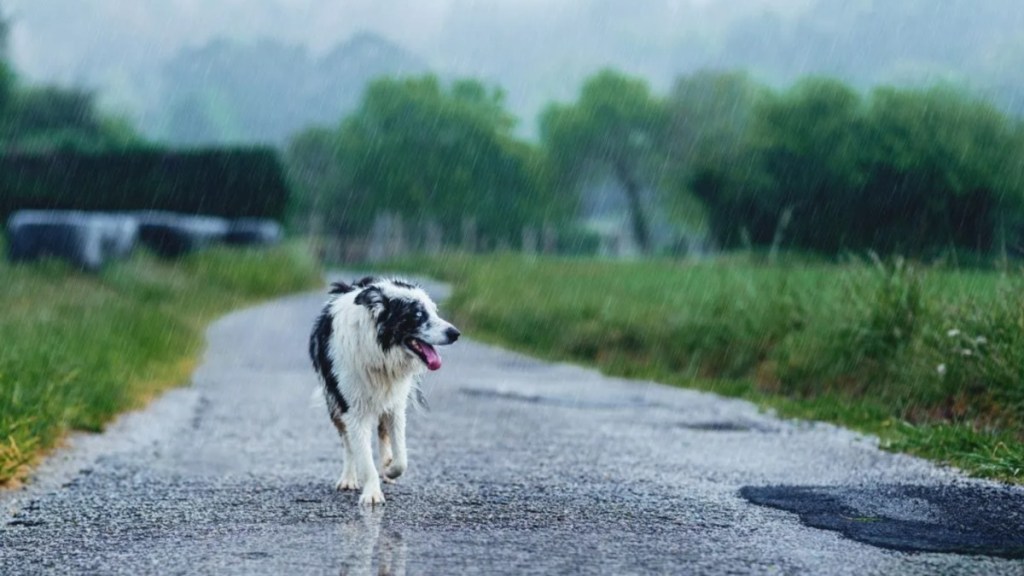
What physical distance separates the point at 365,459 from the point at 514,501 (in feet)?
2.88

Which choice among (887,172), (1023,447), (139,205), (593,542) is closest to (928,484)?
(1023,447)

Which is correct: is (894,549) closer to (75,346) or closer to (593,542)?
(593,542)

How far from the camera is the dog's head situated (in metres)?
8.30

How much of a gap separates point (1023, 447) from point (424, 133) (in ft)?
264

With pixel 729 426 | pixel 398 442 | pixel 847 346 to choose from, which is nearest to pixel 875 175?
pixel 847 346

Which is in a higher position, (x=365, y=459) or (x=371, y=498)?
(x=365, y=459)

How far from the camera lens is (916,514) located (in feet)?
25.3

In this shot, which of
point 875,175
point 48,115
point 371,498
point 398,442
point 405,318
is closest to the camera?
point 371,498

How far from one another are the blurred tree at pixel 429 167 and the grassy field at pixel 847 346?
60.0 metres

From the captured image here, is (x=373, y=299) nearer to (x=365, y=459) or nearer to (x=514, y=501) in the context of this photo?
(x=365, y=459)

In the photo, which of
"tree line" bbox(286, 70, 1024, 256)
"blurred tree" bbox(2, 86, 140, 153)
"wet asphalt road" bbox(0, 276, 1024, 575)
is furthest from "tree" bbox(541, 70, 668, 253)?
"wet asphalt road" bbox(0, 276, 1024, 575)

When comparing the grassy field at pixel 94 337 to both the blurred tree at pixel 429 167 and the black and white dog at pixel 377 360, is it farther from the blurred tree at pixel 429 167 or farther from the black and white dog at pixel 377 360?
the blurred tree at pixel 429 167

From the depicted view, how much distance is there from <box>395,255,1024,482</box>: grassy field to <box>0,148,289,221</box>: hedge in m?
27.5

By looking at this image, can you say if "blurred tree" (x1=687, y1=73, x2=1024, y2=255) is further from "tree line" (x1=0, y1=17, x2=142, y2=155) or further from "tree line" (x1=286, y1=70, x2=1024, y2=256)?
"tree line" (x1=0, y1=17, x2=142, y2=155)
